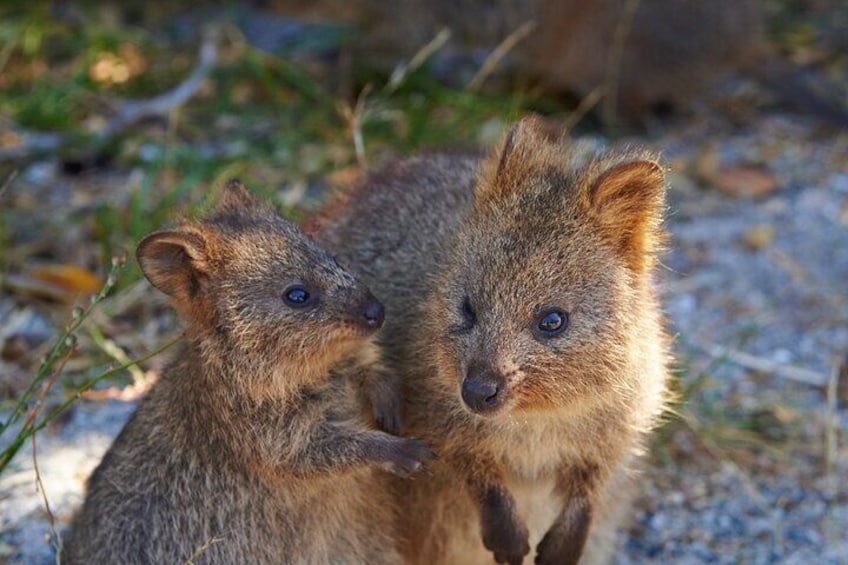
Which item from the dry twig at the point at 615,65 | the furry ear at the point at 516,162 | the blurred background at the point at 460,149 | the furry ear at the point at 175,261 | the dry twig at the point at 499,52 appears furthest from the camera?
the dry twig at the point at 615,65

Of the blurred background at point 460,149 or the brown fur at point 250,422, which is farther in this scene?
the blurred background at point 460,149

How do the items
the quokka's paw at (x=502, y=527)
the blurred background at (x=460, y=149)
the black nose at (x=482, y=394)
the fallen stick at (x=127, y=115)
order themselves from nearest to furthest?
the black nose at (x=482, y=394)
the quokka's paw at (x=502, y=527)
the blurred background at (x=460, y=149)
the fallen stick at (x=127, y=115)

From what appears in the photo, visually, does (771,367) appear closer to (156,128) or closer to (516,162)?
(516,162)

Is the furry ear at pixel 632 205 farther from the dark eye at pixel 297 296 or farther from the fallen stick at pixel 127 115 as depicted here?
the fallen stick at pixel 127 115

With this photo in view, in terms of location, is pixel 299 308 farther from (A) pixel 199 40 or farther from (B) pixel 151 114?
(A) pixel 199 40

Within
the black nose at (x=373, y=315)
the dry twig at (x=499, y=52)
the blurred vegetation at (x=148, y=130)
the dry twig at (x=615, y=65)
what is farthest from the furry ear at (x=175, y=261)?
the dry twig at (x=615, y=65)

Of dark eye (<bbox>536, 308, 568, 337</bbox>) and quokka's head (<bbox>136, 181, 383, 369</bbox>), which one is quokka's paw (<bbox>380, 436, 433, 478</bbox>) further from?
dark eye (<bbox>536, 308, 568, 337</bbox>)

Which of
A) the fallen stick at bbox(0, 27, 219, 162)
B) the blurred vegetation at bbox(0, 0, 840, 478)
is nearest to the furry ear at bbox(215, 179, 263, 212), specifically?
the blurred vegetation at bbox(0, 0, 840, 478)
